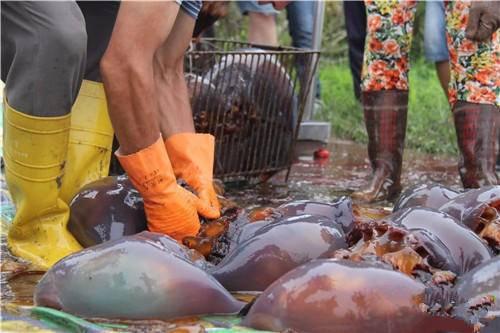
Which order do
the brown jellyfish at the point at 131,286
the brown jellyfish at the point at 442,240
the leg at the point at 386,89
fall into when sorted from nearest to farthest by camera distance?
the brown jellyfish at the point at 131,286, the brown jellyfish at the point at 442,240, the leg at the point at 386,89

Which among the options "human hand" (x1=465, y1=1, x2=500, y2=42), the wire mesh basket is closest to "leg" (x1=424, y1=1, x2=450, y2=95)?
the wire mesh basket

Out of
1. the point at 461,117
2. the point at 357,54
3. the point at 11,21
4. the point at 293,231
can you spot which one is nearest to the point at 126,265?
the point at 293,231

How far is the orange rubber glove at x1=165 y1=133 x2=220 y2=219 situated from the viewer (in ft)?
11.8

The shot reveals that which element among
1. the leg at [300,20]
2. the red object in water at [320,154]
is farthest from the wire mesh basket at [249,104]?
the leg at [300,20]

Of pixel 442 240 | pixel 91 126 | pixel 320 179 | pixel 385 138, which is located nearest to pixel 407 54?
pixel 385 138

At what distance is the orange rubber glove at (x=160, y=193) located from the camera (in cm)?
318

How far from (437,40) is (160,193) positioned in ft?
12.7

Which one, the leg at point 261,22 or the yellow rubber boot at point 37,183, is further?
the leg at point 261,22

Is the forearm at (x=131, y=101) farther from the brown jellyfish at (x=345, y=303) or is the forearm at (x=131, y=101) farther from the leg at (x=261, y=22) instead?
the leg at (x=261, y=22)

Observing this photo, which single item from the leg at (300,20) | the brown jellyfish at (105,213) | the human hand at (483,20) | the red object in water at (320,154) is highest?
the human hand at (483,20)

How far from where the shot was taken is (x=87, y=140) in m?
3.66

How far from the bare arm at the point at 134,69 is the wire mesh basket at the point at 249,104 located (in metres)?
1.50

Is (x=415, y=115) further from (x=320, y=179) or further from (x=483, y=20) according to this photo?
(x=483, y=20)

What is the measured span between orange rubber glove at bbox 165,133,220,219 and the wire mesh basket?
986mm
